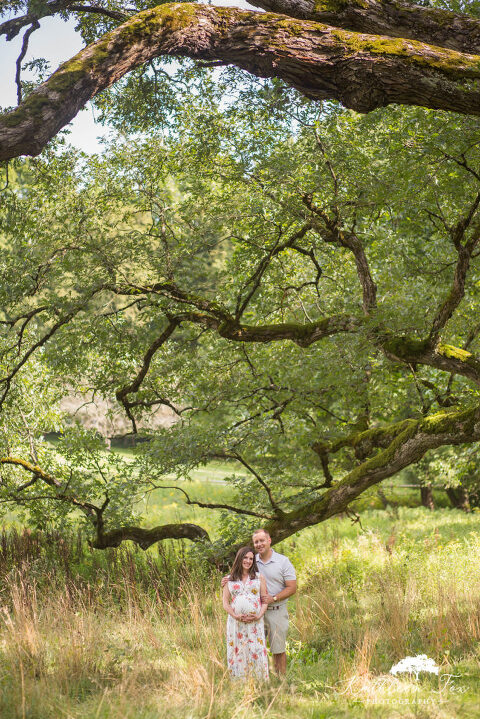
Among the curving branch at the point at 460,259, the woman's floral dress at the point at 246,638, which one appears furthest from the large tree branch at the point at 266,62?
the woman's floral dress at the point at 246,638

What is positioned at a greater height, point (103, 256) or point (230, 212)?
point (230, 212)

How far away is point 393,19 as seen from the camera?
4570 mm

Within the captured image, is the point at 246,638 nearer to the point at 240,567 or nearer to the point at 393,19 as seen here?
the point at 240,567

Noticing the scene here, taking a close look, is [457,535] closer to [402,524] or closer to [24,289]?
[402,524]

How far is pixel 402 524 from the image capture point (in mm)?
16469

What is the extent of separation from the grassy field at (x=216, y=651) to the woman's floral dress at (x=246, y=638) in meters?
0.14

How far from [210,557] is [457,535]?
26.9 feet

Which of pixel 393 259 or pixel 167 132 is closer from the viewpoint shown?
pixel 167 132

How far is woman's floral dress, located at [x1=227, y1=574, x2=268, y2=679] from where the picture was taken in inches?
191

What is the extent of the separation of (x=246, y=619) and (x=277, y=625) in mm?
519

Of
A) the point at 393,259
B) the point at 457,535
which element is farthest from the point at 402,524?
the point at 393,259

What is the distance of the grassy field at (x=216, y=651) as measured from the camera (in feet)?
13.7

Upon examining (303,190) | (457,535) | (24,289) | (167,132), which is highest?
(167,132)

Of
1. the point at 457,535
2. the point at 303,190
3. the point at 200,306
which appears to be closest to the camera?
the point at 303,190
